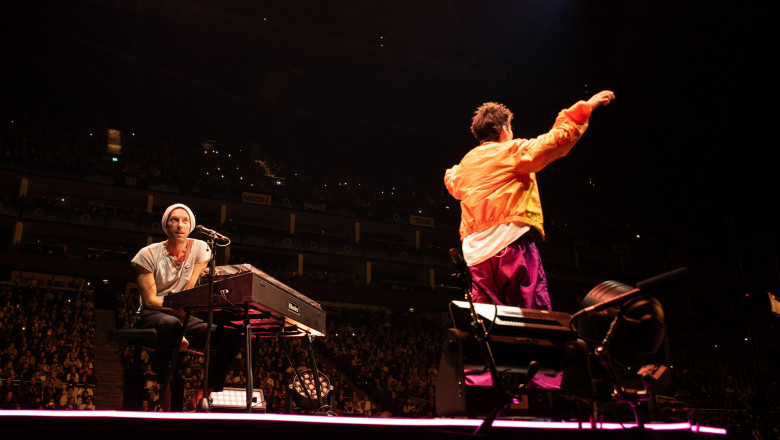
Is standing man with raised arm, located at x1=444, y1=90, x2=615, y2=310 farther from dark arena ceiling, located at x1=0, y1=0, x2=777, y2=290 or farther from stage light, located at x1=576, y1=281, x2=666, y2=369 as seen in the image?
dark arena ceiling, located at x1=0, y1=0, x2=777, y2=290

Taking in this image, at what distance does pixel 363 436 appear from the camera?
2211mm

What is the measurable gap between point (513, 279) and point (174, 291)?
2.30m

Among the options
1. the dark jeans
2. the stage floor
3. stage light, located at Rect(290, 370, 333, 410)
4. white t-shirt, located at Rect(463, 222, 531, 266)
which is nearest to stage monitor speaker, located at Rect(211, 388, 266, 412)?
the dark jeans

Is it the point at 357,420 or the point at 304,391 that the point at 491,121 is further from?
the point at 304,391

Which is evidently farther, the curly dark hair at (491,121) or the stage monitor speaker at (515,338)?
the curly dark hair at (491,121)

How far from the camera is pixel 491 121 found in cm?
350

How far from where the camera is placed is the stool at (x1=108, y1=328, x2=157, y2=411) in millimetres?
3328

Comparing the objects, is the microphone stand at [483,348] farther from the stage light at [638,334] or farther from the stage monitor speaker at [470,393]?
the stage light at [638,334]

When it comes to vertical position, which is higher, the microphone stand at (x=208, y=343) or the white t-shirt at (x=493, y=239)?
the white t-shirt at (x=493, y=239)

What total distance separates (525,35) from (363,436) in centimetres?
1443

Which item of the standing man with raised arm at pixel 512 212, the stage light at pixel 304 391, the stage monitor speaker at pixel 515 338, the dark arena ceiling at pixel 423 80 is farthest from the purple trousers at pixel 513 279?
Result: the dark arena ceiling at pixel 423 80

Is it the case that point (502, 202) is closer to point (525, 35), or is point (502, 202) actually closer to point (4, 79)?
point (525, 35)

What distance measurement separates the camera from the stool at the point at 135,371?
3328 mm

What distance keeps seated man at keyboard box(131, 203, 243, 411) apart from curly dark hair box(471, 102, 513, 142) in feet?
6.93
